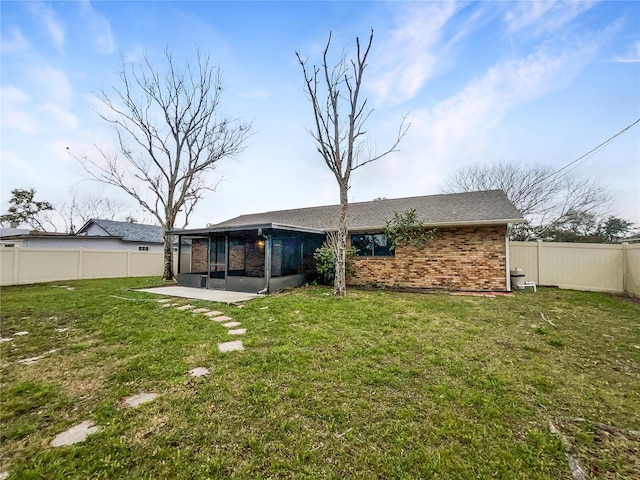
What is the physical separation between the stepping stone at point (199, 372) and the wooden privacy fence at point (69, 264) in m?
12.6

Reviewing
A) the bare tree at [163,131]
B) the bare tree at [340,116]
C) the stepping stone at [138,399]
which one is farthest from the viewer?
the bare tree at [163,131]

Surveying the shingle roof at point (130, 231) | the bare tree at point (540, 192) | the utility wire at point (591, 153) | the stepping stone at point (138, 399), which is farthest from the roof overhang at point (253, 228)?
the bare tree at point (540, 192)

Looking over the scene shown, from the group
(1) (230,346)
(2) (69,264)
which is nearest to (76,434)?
(1) (230,346)

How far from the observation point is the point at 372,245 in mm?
9828

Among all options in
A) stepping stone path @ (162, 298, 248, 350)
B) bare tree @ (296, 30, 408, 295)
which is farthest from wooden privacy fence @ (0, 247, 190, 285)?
bare tree @ (296, 30, 408, 295)

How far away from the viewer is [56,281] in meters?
11.4

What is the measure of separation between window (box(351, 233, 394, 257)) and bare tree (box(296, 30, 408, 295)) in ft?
6.98

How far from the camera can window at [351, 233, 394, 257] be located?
9577mm

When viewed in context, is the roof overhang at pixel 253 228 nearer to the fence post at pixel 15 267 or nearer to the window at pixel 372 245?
the window at pixel 372 245

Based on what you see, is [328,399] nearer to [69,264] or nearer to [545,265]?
[545,265]

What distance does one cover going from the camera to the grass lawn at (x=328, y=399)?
5.85 ft

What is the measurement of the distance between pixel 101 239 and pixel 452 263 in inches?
796

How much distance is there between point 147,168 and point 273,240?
861 cm

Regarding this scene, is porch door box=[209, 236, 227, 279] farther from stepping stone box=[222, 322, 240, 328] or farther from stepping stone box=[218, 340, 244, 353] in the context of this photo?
stepping stone box=[218, 340, 244, 353]
